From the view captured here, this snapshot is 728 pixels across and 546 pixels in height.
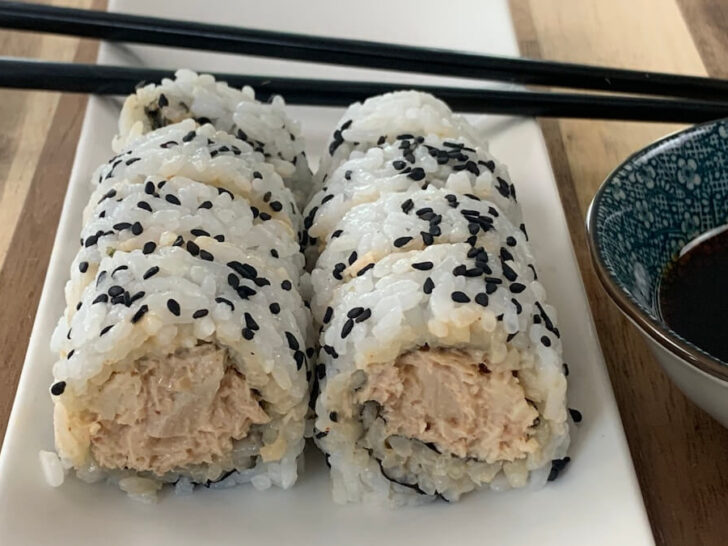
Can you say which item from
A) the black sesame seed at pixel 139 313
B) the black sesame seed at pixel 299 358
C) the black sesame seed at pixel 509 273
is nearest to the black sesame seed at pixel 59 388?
the black sesame seed at pixel 139 313

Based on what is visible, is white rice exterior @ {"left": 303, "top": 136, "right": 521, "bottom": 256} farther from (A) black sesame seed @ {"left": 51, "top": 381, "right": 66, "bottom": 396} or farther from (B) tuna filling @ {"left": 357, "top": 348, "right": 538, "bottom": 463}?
(A) black sesame seed @ {"left": 51, "top": 381, "right": 66, "bottom": 396}

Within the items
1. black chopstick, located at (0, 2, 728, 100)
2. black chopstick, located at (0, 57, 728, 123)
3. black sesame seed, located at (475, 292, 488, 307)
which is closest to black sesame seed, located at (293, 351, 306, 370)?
black sesame seed, located at (475, 292, 488, 307)

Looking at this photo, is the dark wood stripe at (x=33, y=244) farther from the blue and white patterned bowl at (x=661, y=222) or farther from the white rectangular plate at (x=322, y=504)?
the blue and white patterned bowl at (x=661, y=222)

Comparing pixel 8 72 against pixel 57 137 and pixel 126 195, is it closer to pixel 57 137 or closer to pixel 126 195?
pixel 57 137

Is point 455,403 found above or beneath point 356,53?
beneath

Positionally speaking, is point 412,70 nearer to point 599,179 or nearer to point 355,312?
point 599,179

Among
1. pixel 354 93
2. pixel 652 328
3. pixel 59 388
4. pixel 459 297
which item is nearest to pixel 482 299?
pixel 459 297
